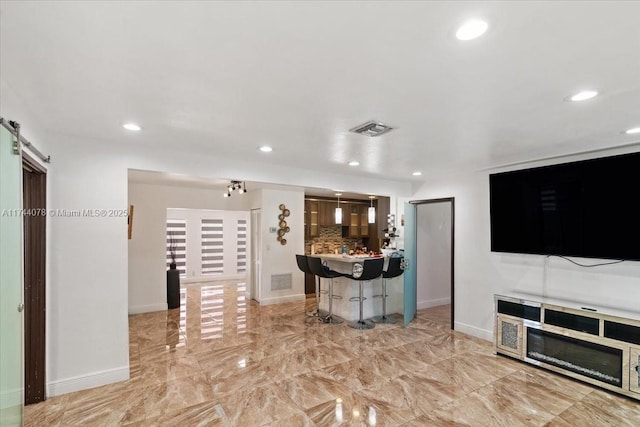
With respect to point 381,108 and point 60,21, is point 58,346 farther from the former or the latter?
point 381,108

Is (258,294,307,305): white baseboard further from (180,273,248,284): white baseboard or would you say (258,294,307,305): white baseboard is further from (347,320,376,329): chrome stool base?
(180,273,248,284): white baseboard

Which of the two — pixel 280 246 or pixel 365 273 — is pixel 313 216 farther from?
pixel 365 273

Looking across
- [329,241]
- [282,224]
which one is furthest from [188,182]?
[329,241]

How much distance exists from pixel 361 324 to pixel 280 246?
2500 mm

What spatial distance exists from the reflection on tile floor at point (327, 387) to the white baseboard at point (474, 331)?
0.45 ft

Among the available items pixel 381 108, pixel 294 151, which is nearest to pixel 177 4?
A: pixel 381 108

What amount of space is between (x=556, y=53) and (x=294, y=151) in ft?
8.45

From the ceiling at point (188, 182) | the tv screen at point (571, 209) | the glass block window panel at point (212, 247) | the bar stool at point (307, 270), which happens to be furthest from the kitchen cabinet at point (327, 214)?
the tv screen at point (571, 209)

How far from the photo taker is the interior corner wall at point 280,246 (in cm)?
663

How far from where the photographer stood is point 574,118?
2605 mm

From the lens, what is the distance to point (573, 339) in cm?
339

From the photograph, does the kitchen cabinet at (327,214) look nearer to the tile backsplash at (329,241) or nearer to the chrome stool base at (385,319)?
the tile backsplash at (329,241)

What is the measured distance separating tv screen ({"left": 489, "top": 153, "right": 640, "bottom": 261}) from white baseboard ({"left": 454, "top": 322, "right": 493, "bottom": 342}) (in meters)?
1.23

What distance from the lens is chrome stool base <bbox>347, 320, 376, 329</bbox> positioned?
5042 millimetres
